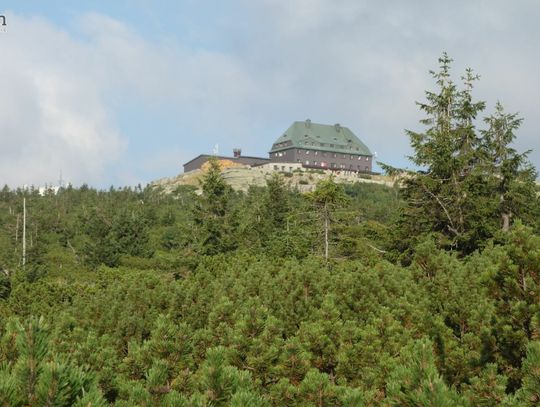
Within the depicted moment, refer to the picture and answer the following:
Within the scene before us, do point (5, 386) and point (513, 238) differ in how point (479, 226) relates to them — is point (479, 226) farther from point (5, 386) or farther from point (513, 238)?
point (5, 386)

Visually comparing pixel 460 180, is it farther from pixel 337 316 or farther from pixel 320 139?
pixel 320 139

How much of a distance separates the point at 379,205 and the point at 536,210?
3329 centimetres

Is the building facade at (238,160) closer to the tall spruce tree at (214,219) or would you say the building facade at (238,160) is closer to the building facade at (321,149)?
the building facade at (321,149)

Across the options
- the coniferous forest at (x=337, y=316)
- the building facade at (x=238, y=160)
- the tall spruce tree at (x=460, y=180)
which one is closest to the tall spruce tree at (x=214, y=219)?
the coniferous forest at (x=337, y=316)

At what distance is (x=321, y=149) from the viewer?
107 m

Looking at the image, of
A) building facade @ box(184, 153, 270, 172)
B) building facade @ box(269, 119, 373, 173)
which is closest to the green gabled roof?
building facade @ box(269, 119, 373, 173)

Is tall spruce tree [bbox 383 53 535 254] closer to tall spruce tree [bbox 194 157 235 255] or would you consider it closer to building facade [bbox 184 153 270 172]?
tall spruce tree [bbox 194 157 235 255]

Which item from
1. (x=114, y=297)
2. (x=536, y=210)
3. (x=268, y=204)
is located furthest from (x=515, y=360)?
(x=268, y=204)

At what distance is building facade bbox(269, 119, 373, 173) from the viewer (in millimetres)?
105938

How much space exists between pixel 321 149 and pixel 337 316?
99.2 metres

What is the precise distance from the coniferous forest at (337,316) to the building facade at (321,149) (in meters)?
71.9

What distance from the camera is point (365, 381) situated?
6965mm

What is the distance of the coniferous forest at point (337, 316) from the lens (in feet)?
13.7

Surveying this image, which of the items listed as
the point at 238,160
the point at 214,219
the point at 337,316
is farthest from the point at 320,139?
the point at 337,316
